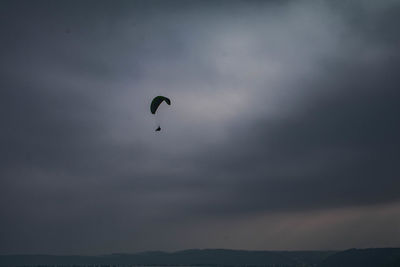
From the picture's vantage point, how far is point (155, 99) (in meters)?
49.1

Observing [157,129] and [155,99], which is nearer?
[157,129]

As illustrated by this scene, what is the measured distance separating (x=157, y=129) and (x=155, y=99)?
12.5 m

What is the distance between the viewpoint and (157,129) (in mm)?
37344

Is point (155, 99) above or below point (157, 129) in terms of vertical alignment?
above
